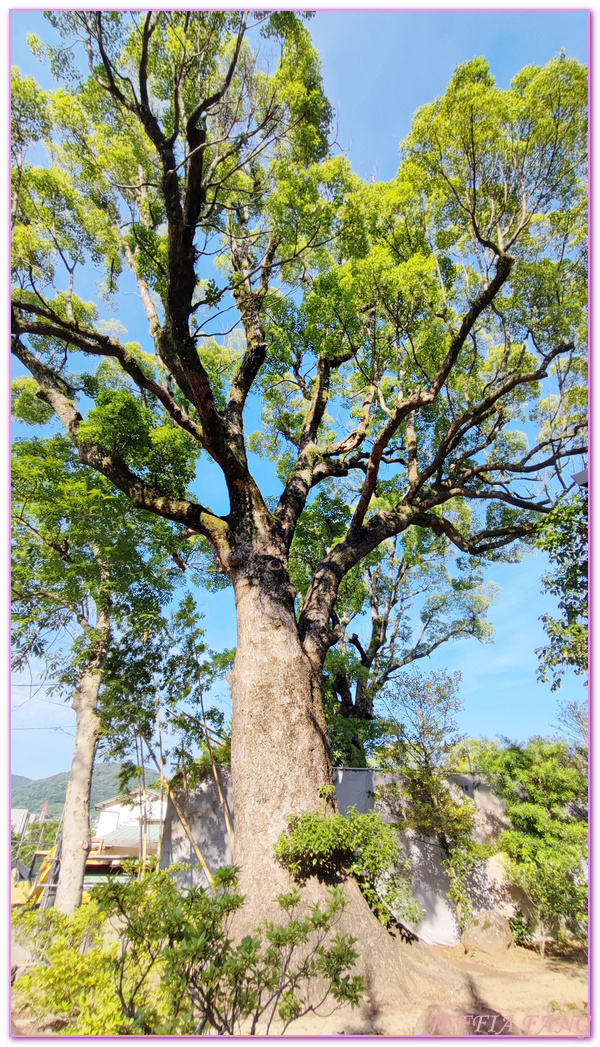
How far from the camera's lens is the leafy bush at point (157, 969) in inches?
72.7

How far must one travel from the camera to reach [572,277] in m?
5.71

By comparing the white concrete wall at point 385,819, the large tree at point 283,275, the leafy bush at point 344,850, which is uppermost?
the large tree at point 283,275

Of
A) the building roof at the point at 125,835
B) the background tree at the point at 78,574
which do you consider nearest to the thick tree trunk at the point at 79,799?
the background tree at the point at 78,574

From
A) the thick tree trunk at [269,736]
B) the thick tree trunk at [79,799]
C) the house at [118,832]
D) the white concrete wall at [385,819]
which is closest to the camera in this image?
the thick tree trunk at [269,736]

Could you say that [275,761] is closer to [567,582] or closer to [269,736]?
[269,736]

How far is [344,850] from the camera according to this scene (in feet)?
11.9

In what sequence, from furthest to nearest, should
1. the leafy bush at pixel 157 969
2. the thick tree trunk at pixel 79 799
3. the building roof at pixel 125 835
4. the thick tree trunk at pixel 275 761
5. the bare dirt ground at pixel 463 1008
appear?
the building roof at pixel 125 835
the thick tree trunk at pixel 79 799
the thick tree trunk at pixel 275 761
the bare dirt ground at pixel 463 1008
the leafy bush at pixel 157 969

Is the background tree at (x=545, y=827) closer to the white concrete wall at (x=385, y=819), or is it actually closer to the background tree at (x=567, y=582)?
the white concrete wall at (x=385, y=819)

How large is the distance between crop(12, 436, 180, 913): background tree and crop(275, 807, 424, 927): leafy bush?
389cm

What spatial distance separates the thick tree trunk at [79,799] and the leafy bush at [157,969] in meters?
4.66

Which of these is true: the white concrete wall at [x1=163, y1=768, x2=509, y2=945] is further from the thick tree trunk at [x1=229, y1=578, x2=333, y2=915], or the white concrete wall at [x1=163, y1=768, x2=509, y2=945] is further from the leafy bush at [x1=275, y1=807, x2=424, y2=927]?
the thick tree trunk at [x1=229, y1=578, x2=333, y2=915]

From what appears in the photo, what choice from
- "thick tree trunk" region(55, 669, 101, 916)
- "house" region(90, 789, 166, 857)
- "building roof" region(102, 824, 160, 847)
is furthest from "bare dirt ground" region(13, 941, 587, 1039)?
"building roof" region(102, 824, 160, 847)

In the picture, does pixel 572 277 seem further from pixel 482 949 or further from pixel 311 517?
pixel 482 949

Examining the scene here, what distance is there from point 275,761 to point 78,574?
411cm
